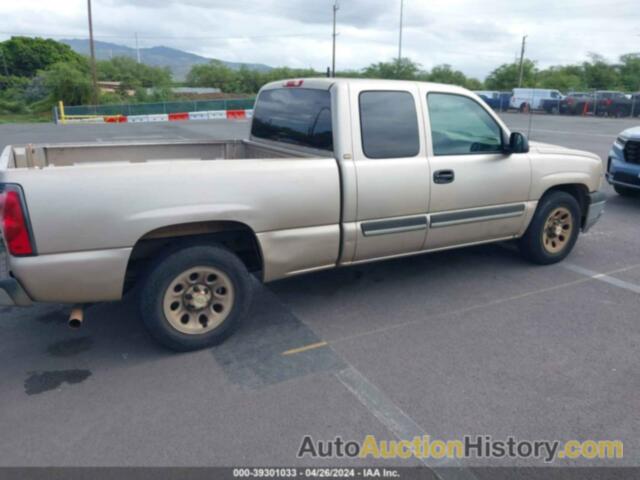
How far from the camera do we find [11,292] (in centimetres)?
328

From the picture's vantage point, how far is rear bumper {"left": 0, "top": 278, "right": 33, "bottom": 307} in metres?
3.27

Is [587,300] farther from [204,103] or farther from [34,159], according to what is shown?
[204,103]

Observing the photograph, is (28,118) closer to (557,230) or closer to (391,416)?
(557,230)

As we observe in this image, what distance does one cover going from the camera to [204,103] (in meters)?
35.7

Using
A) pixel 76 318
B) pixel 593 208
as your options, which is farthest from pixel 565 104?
pixel 76 318

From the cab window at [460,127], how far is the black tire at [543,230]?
2.96 ft

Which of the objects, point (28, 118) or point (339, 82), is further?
point (28, 118)

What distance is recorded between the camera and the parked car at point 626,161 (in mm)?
8094

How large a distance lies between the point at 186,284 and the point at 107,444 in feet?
3.86

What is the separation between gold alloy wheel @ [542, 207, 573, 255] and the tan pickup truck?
0.02 m

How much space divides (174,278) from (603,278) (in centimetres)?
409

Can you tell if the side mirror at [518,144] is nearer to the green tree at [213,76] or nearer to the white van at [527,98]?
the white van at [527,98]

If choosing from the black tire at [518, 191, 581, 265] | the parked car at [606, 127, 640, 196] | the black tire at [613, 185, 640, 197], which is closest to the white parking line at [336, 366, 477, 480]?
the black tire at [518, 191, 581, 265]

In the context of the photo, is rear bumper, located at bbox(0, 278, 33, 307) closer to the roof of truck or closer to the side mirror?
the roof of truck
